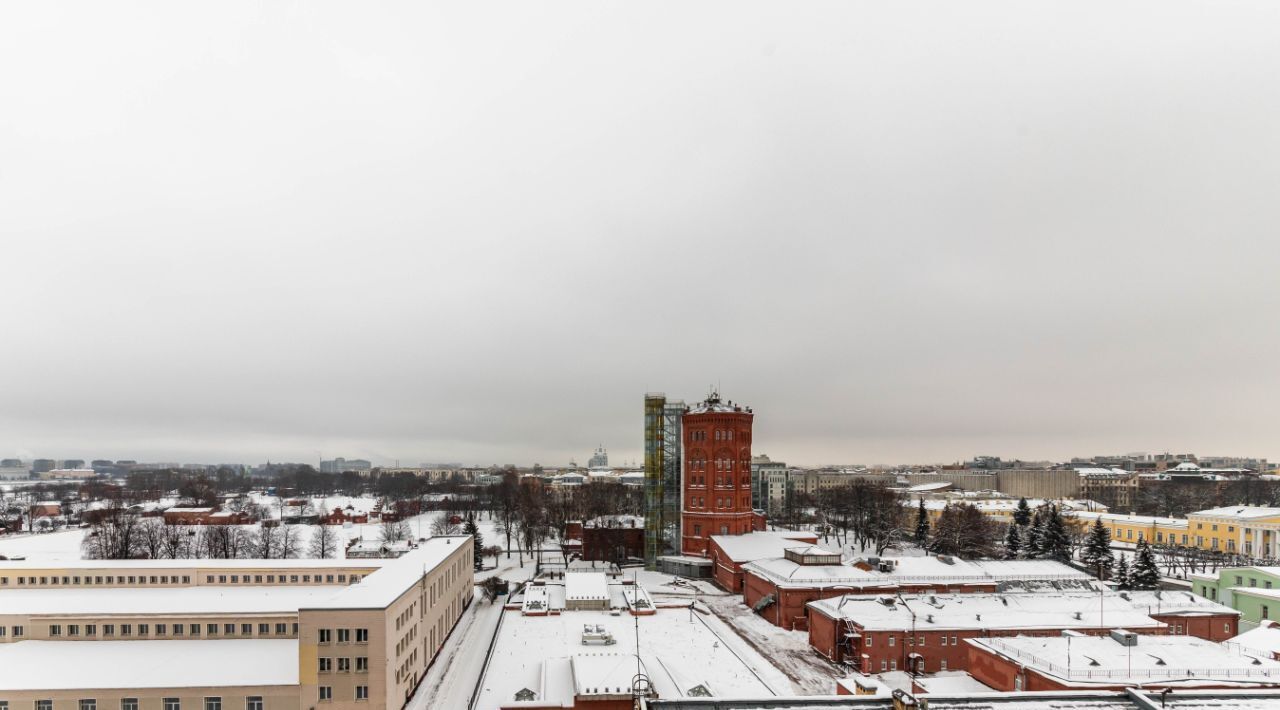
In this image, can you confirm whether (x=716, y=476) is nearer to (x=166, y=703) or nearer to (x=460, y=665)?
(x=460, y=665)

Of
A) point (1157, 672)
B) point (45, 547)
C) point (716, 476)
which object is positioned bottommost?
point (45, 547)

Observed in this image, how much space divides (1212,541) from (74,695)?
110 meters

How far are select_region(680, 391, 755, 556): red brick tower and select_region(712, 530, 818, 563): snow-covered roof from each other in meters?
2.02

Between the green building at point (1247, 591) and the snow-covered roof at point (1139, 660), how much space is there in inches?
664

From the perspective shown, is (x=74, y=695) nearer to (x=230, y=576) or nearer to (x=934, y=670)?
(x=230, y=576)

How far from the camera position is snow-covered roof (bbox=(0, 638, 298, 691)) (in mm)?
28219

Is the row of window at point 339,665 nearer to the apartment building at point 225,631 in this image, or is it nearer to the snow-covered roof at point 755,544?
the apartment building at point 225,631

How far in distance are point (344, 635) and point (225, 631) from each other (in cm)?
1163

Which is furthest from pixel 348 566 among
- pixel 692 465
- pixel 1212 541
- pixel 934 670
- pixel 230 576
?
pixel 1212 541

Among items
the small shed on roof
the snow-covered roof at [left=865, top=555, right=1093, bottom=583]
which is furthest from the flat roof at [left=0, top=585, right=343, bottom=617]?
the snow-covered roof at [left=865, top=555, right=1093, bottom=583]

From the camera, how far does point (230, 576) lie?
147 ft

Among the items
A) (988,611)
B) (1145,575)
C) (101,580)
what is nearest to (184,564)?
(101,580)

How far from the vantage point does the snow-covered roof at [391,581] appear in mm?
29094

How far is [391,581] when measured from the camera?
34.6m
